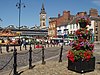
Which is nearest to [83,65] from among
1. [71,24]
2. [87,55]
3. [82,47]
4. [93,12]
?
[87,55]

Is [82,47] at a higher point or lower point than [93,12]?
lower

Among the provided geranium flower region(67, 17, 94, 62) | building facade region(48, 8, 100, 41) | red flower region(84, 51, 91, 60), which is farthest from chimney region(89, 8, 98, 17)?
red flower region(84, 51, 91, 60)

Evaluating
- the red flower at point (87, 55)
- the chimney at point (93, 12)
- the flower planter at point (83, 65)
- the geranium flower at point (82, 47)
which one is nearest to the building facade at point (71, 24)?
the chimney at point (93, 12)

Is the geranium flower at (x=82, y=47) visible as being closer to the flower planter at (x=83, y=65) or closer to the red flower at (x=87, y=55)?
the red flower at (x=87, y=55)

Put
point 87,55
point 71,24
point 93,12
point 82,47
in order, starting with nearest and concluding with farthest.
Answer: point 87,55
point 82,47
point 93,12
point 71,24

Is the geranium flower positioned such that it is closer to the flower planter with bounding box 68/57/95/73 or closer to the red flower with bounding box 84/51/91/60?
the red flower with bounding box 84/51/91/60

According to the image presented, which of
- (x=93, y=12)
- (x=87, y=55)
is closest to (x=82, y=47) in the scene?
(x=87, y=55)

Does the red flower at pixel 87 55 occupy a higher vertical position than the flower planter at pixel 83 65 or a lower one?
higher

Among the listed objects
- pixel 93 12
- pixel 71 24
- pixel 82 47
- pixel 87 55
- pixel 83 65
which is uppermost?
pixel 93 12

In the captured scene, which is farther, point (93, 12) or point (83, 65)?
point (93, 12)

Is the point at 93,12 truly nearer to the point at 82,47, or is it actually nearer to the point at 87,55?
the point at 82,47

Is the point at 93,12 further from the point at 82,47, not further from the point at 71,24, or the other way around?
the point at 82,47

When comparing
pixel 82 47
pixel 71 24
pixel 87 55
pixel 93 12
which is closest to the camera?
pixel 87 55

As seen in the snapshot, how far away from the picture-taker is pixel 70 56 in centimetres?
1062
